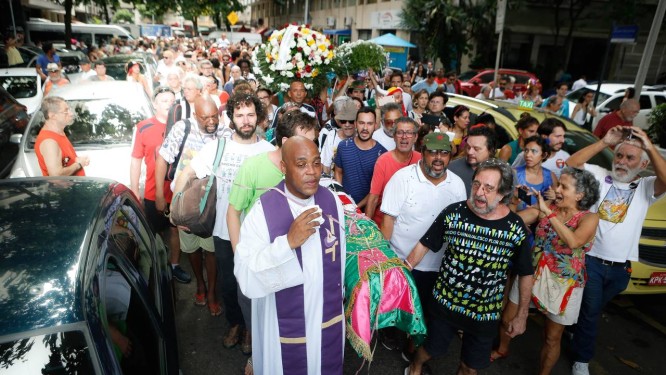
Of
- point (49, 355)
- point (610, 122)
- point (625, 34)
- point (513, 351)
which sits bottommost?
point (513, 351)

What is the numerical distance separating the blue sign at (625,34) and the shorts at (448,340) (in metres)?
8.72

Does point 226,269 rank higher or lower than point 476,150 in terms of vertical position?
lower

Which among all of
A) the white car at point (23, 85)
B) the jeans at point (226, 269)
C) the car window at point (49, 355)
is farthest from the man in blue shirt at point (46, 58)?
the car window at point (49, 355)

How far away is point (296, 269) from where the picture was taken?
224cm

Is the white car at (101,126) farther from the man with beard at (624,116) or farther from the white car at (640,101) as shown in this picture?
the white car at (640,101)

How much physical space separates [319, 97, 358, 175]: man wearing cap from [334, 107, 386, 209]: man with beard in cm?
40

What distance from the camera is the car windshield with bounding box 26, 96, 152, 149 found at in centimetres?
547

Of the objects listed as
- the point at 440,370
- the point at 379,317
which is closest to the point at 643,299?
the point at 440,370

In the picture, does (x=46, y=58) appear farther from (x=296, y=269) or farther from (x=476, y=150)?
(x=296, y=269)

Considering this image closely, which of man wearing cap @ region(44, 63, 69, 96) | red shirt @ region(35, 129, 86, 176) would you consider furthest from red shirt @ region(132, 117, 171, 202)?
man wearing cap @ region(44, 63, 69, 96)

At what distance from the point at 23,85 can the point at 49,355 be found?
11249mm

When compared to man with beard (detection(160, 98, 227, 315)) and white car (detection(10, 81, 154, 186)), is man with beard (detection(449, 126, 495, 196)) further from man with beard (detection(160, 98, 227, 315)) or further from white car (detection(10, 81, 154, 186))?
white car (detection(10, 81, 154, 186))

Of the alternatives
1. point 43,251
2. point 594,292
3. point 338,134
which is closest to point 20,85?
point 338,134

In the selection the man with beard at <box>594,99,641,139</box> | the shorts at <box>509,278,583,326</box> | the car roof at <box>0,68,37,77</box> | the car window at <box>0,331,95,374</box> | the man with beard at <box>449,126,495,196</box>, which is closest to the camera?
the car window at <box>0,331,95,374</box>
